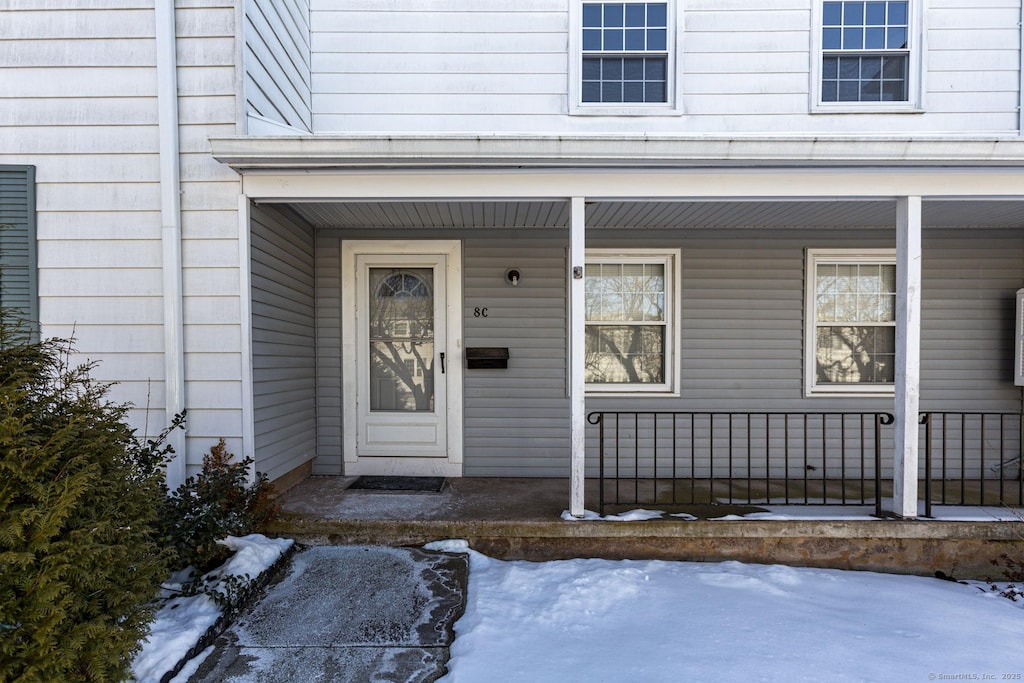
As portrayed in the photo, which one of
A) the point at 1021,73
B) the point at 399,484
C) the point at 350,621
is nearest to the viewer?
the point at 350,621

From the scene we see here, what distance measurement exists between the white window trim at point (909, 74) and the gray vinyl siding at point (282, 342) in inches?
181

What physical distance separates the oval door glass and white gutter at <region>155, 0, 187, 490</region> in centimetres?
171

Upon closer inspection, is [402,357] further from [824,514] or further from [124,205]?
[824,514]

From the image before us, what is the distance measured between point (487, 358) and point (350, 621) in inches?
99.2

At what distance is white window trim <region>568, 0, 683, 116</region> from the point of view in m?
4.74

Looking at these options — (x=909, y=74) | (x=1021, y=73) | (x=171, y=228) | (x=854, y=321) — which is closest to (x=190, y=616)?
(x=171, y=228)

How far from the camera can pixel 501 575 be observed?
3.30 m

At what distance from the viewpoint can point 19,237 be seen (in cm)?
353

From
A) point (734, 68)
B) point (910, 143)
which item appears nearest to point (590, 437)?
point (910, 143)

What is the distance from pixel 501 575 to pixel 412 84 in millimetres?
4079

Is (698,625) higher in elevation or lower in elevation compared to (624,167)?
lower

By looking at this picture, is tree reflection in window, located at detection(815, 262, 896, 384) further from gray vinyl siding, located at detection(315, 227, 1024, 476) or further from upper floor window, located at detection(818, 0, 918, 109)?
upper floor window, located at detection(818, 0, 918, 109)

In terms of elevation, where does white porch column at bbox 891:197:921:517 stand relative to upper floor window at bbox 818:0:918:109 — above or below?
below

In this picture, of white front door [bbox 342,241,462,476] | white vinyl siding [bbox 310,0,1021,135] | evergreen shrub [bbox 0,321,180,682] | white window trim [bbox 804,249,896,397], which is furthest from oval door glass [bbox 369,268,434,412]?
white window trim [bbox 804,249,896,397]
